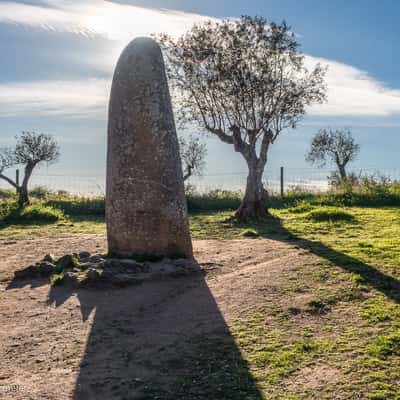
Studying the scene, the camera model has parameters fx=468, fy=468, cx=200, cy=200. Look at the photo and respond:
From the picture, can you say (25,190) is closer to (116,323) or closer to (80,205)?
(80,205)

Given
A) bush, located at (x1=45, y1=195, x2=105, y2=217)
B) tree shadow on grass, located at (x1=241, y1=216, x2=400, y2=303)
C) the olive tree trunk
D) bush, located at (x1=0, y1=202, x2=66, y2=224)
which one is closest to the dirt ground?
tree shadow on grass, located at (x1=241, y1=216, x2=400, y2=303)

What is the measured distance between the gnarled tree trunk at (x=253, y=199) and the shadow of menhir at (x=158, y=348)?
29.7 ft

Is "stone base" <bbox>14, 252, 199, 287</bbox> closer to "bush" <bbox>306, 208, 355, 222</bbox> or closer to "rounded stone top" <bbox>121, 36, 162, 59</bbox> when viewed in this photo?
"rounded stone top" <bbox>121, 36, 162, 59</bbox>

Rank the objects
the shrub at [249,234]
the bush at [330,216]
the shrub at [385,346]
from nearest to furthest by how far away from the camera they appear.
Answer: the shrub at [385,346] < the shrub at [249,234] < the bush at [330,216]

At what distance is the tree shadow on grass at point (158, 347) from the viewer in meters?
4.61

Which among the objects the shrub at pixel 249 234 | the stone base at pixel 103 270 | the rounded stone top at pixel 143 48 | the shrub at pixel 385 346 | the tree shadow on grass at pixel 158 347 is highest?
the rounded stone top at pixel 143 48

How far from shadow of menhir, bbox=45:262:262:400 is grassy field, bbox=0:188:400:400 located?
29mm

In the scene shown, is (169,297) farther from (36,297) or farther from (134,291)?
(36,297)

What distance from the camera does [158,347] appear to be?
5.61 meters

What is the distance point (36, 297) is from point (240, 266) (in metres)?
3.74

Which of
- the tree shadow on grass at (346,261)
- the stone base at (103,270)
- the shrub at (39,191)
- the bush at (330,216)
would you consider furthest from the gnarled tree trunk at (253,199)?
the shrub at (39,191)

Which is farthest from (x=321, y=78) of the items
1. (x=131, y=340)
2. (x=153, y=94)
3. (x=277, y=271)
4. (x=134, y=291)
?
(x=131, y=340)

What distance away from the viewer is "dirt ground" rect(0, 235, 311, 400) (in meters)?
4.91

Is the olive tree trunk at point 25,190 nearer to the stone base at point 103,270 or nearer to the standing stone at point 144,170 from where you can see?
the stone base at point 103,270
